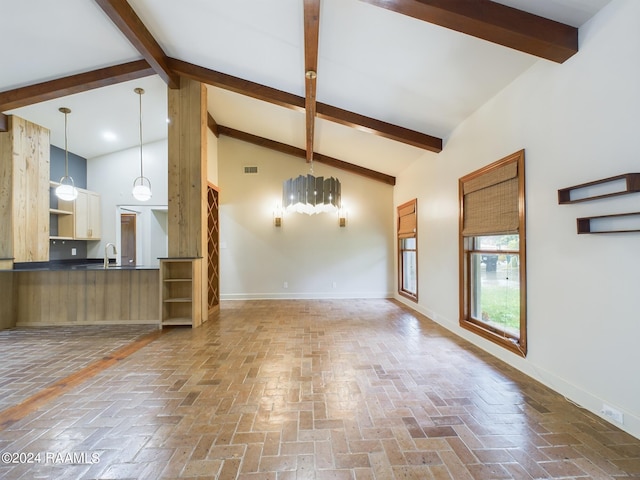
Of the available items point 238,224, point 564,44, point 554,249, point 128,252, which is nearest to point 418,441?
point 554,249

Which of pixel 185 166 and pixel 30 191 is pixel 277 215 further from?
pixel 30 191

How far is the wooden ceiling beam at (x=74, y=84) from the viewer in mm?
3900

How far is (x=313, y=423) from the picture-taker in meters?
1.96

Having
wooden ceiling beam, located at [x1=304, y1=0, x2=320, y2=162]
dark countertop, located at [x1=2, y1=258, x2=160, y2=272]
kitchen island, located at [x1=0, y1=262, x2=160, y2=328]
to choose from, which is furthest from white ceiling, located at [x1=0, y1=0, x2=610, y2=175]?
kitchen island, located at [x1=0, y1=262, x2=160, y2=328]

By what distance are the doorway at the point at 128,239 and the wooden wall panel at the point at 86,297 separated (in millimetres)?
2463

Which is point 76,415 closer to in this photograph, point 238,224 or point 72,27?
point 72,27

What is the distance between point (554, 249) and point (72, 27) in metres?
5.41

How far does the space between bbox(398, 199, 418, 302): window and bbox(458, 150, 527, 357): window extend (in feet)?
5.52

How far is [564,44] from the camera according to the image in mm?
2164

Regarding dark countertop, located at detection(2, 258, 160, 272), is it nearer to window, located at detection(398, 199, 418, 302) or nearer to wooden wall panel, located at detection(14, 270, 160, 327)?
wooden wall panel, located at detection(14, 270, 160, 327)

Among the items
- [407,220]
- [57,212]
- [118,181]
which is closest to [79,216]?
[57,212]

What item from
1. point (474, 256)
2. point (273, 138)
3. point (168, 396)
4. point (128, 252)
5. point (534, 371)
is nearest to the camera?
point (168, 396)

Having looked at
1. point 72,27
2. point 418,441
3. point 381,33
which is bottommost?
point 418,441

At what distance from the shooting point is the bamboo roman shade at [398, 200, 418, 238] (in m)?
5.54
